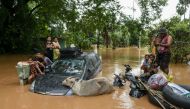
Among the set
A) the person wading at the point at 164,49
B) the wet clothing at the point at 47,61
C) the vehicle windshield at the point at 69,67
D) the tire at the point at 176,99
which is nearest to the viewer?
the tire at the point at 176,99

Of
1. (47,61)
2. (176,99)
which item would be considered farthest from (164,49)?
(47,61)

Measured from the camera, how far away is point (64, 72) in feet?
37.6

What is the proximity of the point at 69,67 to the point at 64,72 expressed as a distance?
0.28 m

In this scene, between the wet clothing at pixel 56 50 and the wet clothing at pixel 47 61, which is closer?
the wet clothing at pixel 47 61

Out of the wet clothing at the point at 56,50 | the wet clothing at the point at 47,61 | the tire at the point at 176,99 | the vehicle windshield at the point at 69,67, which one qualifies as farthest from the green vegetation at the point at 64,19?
the tire at the point at 176,99

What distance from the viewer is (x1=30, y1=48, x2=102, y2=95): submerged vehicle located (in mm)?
10406

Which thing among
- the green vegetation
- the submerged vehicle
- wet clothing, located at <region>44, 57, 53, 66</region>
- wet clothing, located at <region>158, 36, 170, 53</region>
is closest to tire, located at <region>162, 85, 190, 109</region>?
wet clothing, located at <region>158, 36, 170, 53</region>

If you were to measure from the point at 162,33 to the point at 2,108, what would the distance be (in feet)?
19.0

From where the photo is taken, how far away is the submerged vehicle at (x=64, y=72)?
10.4 meters

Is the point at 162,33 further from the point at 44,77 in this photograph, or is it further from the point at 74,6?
the point at 74,6

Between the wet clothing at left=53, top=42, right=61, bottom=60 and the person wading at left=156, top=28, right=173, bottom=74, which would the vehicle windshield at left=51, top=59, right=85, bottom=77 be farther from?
the person wading at left=156, top=28, right=173, bottom=74

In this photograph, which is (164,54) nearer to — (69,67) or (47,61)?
(69,67)

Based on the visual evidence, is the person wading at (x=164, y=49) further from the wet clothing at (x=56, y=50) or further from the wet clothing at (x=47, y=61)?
the wet clothing at (x=56, y=50)

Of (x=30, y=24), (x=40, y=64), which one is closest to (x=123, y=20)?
(x=30, y=24)
